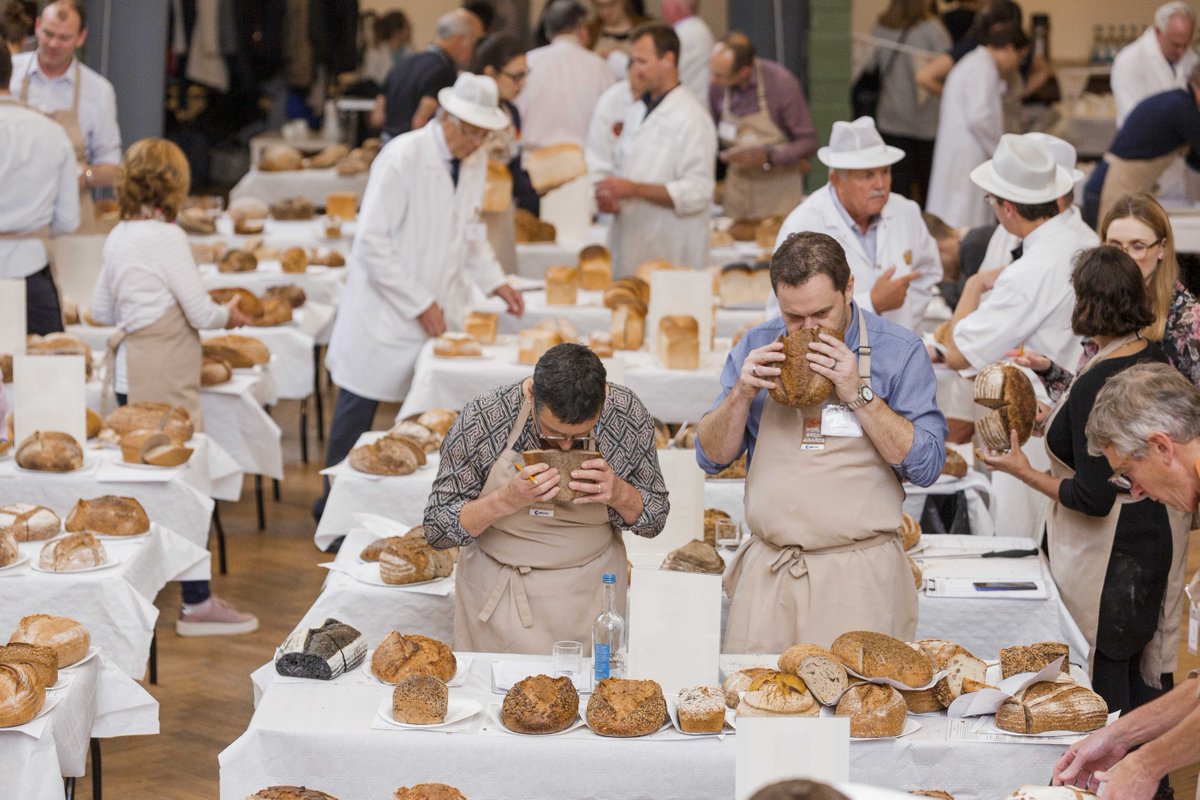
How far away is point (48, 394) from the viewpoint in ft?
13.2

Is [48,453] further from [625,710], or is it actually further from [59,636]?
[625,710]

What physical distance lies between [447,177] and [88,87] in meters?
2.01

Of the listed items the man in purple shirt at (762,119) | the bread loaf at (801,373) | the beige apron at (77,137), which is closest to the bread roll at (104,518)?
the bread loaf at (801,373)

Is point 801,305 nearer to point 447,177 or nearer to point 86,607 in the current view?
point 86,607

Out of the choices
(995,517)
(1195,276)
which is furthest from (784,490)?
(1195,276)

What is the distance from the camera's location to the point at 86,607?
3328mm

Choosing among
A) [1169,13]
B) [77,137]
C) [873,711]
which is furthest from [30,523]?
[1169,13]

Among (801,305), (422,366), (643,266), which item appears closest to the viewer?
(801,305)

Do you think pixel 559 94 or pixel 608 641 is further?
pixel 559 94

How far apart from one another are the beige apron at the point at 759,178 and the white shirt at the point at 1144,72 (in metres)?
1.80

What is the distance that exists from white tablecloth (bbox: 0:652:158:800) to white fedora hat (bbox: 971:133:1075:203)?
2539 mm

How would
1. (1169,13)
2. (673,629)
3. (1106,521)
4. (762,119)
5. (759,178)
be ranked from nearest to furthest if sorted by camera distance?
1. (673,629)
2. (1106,521)
3. (762,119)
4. (759,178)
5. (1169,13)

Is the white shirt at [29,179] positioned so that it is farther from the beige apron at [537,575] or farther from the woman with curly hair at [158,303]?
the beige apron at [537,575]

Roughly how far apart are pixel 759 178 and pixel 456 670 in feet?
17.3
